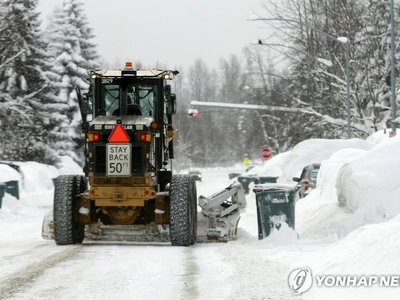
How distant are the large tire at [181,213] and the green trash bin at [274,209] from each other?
1.19m

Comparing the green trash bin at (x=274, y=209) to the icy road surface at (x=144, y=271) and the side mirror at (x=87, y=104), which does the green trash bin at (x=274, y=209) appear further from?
the side mirror at (x=87, y=104)

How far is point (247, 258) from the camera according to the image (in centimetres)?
1221

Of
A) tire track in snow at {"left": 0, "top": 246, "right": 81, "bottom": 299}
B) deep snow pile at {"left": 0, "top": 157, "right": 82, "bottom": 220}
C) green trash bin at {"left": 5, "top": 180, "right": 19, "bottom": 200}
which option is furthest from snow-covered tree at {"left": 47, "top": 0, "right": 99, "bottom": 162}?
tire track in snow at {"left": 0, "top": 246, "right": 81, "bottom": 299}

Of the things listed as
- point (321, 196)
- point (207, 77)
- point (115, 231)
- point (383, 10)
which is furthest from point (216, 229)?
point (207, 77)

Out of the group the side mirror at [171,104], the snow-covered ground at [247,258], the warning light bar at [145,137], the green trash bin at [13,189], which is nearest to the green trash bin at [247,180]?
the green trash bin at [13,189]

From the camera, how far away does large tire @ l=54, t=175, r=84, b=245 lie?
14664 mm

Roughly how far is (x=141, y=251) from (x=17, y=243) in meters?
3.10

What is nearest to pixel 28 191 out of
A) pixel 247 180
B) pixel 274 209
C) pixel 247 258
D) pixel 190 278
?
pixel 247 180

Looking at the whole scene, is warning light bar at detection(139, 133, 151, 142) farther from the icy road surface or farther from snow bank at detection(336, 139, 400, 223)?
snow bank at detection(336, 139, 400, 223)

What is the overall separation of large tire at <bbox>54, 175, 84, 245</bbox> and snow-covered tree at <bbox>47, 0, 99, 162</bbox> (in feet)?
134

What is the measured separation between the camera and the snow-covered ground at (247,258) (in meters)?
8.87

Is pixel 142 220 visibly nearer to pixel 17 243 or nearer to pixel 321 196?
pixel 17 243

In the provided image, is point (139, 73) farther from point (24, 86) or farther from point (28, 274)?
point (24, 86)

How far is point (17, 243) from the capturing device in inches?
607
